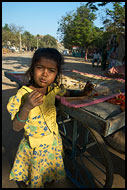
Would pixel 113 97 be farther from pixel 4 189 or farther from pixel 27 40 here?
pixel 27 40

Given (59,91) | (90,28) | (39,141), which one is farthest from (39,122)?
(90,28)

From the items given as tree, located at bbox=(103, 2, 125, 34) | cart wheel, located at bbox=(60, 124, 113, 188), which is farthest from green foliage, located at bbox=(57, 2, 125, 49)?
cart wheel, located at bbox=(60, 124, 113, 188)

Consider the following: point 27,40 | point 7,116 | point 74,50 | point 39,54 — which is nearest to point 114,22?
point 7,116

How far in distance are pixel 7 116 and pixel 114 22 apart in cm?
1350

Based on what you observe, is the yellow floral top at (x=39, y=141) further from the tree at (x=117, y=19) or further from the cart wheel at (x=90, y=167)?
the tree at (x=117, y=19)

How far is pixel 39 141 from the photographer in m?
1.28

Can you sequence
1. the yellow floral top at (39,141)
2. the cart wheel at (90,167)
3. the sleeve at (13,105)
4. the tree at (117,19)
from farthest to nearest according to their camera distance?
the tree at (117,19)
the cart wheel at (90,167)
the yellow floral top at (39,141)
the sleeve at (13,105)

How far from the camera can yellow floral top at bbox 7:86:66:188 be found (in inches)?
47.5

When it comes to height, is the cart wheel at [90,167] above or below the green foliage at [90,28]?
below

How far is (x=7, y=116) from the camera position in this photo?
3650mm

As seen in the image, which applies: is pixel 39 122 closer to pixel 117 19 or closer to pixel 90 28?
pixel 117 19

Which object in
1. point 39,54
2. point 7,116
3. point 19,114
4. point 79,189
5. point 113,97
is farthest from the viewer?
point 7,116

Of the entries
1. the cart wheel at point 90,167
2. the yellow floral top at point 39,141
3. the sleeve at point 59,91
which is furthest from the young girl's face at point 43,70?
the cart wheel at point 90,167

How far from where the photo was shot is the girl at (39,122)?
1.12m
